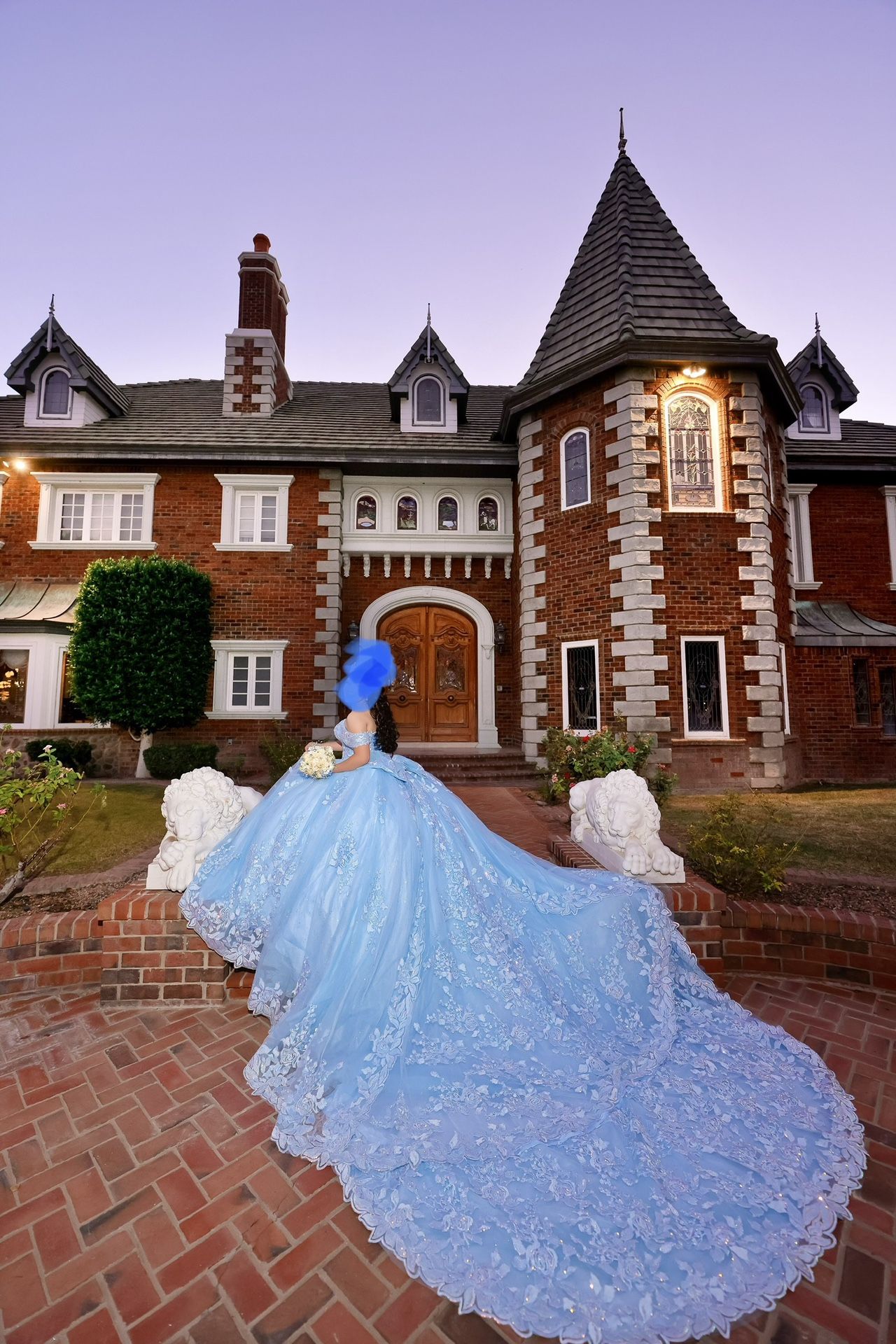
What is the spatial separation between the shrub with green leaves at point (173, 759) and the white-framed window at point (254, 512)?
15.2 ft

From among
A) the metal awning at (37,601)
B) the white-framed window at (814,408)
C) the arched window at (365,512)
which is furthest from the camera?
the white-framed window at (814,408)

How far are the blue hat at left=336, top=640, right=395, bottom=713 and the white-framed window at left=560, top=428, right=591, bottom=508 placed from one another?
29.5 ft

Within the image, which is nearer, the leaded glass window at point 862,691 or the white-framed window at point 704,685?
the white-framed window at point 704,685

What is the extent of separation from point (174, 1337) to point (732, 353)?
13486 mm

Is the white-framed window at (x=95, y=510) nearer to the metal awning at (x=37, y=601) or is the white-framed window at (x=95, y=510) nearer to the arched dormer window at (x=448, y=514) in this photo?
the metal awning at (x=37, y=601)

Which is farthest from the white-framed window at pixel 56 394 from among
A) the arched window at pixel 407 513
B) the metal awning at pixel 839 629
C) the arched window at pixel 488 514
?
the arched window at pixel 488 514

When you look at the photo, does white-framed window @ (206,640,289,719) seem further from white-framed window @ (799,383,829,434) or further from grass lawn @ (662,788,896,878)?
white-framed window @ (799,383,829,434)

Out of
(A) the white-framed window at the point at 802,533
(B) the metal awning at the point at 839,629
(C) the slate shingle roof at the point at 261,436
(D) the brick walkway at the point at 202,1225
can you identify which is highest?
(C) the slate shingle roof at the point at 261,436

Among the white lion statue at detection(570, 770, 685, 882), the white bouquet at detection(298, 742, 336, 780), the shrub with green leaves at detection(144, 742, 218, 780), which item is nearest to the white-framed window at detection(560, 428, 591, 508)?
the white lion statue at detection(570, 770, 685, 882)

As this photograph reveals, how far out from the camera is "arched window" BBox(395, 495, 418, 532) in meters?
13.5

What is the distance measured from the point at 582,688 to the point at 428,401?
27.7 feet

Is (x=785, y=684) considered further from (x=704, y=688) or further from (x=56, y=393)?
(x=56, y=393)

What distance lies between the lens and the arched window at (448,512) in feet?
44.2

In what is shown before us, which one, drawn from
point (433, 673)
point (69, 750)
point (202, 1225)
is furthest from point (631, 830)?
point (69, 750)
